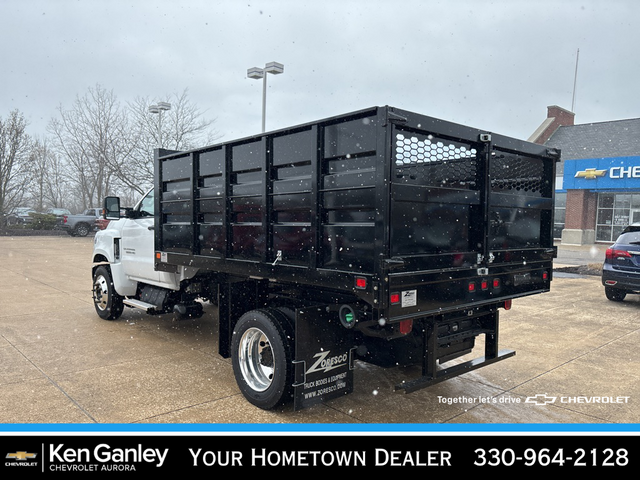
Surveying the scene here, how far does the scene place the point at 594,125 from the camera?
31422 mm

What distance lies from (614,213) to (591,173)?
105 inches

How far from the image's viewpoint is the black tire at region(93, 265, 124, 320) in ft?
24.0

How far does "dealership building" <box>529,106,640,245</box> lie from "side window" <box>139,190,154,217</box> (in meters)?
25.5

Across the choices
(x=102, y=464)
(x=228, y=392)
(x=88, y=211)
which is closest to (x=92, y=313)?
(x=228, y=392)

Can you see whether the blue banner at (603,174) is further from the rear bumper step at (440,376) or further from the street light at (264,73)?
the rear bumper step at (440,376)

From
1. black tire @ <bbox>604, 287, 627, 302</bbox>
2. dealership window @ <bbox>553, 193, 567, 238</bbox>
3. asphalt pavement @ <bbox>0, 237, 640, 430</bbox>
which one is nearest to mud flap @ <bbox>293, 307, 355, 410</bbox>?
asphalt pavement @ <bbox>0, 237, 640, 430</bbox>

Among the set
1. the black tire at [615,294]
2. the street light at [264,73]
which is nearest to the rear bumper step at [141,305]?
the black tire at [615,294]

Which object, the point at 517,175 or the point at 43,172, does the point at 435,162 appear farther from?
the point at 43,172

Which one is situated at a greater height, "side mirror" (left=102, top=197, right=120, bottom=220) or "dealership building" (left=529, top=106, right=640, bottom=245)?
"dealership building" (left=529, top=106, right=640, bottom=245)

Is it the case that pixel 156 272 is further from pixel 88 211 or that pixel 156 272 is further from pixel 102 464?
pixel 88 211

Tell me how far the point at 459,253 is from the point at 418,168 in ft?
2.49

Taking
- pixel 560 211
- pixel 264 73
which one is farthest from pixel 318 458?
pixel 560 211

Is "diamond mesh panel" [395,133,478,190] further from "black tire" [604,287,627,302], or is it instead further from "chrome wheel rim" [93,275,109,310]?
"black tire" [604,287,627,302]

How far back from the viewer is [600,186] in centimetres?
2617
